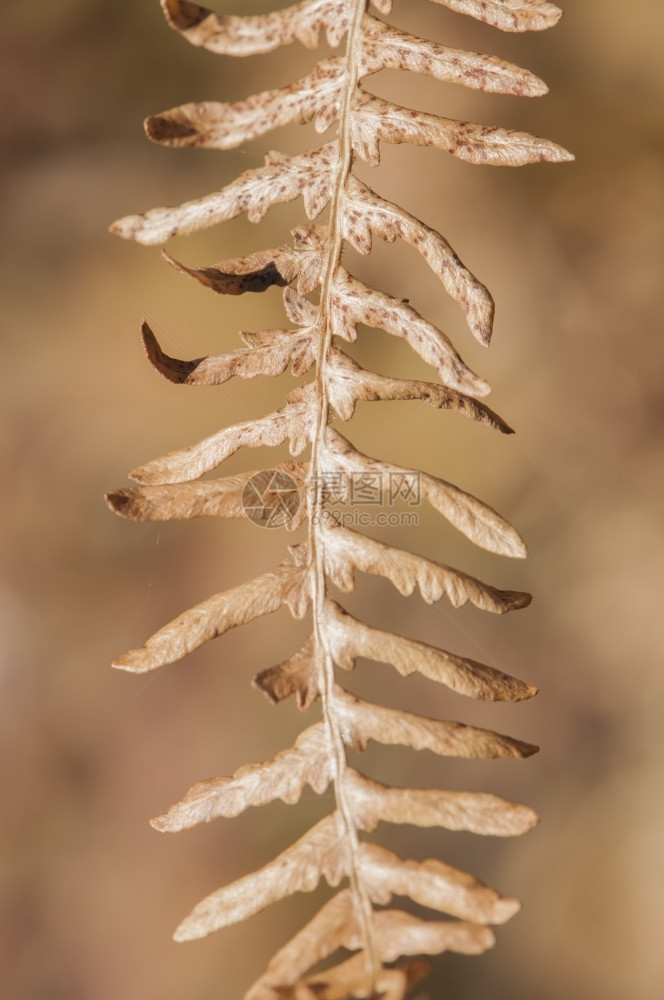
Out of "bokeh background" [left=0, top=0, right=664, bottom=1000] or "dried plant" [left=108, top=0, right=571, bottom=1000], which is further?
"bokeh background" [left=0, top=0, right=664, bottom=1000]

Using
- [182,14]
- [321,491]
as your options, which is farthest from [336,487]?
[182,14]

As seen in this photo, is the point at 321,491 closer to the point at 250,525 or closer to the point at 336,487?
the point at 336,487

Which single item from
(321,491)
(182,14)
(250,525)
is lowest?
(250,525)

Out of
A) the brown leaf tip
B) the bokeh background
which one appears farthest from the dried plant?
the bokeh background

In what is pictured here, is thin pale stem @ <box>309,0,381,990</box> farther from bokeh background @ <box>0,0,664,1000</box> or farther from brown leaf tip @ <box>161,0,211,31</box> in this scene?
bokeh background @ <box>0,0,664,1000</box>

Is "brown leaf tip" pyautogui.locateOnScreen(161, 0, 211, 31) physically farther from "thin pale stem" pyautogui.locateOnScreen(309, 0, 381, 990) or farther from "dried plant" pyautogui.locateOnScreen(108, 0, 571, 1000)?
"thin pale stem" pyautogui.locateOnScreen(309, 0, 381, 990)

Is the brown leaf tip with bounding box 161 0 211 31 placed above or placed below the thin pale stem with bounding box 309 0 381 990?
above
